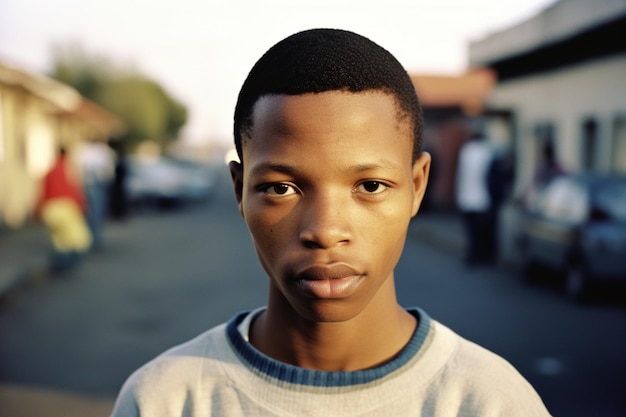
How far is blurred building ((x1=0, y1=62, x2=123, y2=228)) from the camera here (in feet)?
63.6

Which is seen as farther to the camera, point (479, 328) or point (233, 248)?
point (233, 248)

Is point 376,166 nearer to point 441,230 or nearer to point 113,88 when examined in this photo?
point 441,230

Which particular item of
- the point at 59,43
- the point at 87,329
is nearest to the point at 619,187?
the point at 87,329

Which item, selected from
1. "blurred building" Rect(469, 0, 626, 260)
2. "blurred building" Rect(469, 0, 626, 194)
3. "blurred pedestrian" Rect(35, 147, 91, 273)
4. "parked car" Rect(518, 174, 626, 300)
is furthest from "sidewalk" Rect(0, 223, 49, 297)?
"blurred building" Rect(469, 0, 626, 194)

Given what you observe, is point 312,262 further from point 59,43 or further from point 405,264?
point 59,43

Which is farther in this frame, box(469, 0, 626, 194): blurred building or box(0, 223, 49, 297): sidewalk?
box(469, 0, 626, 194): blurred building

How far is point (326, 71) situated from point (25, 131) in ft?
75.0

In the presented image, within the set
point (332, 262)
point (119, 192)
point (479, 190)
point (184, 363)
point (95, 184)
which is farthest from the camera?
point (95, 184)

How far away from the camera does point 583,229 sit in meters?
9.53

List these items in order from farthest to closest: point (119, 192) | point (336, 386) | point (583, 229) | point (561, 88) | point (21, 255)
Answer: point (119, 192) → point (561, 88) → point (21, 255) → point (583, 229) → point (336, 386)

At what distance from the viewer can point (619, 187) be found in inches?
375

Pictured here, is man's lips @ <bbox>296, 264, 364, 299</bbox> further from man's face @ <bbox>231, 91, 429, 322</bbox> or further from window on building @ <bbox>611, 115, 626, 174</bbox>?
window on building @ <bbox>611, 115, 626, 174</bbox>

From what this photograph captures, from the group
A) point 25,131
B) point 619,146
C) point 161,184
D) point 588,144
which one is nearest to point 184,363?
point 619,146

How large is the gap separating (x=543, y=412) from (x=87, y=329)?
7402 millimetres
